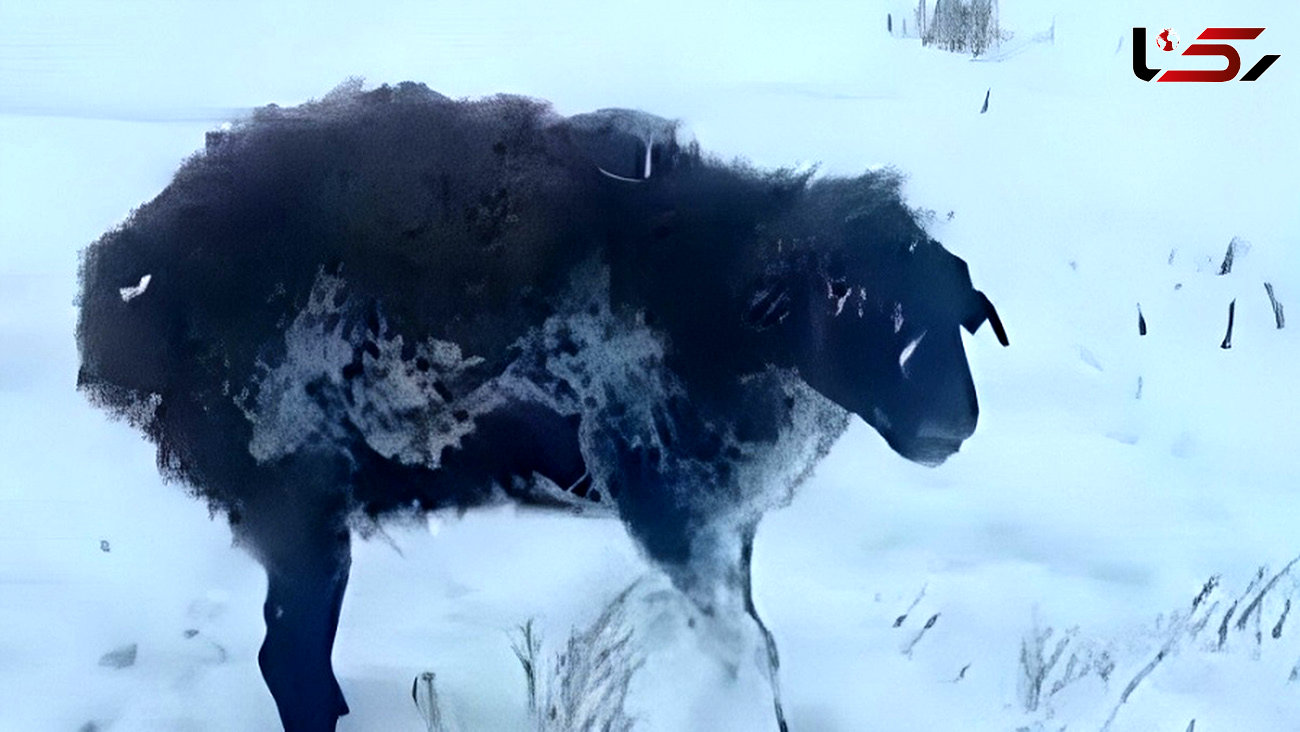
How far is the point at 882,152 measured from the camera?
106 centimetres

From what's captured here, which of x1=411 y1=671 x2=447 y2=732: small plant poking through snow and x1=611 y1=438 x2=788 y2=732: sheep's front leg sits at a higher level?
x1=611 y1=438 x2=788 y2=732: sheep's front leg

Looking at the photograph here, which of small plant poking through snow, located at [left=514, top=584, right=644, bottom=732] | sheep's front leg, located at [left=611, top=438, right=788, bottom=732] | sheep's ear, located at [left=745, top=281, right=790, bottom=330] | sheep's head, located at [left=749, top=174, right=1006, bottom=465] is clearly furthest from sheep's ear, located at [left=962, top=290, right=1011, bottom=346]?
small plant poking through snow, located at [left=514, top=584, right=644, bottom=732]

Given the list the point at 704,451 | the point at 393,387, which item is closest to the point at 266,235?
the point at 393,387

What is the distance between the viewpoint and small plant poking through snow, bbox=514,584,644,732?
107cm

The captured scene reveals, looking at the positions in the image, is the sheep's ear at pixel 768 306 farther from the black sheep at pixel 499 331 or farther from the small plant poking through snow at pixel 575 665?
the small plant poking through snow at pixel 575 665

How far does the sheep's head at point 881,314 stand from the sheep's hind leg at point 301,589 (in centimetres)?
47

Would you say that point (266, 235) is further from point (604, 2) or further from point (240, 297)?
point (604, 2)

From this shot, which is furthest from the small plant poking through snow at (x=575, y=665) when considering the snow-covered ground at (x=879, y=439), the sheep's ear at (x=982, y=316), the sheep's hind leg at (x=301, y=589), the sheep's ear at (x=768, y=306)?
the sheep's ear at (x=982, y=316)

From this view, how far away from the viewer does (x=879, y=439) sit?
1066mm

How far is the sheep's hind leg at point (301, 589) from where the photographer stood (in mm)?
1055

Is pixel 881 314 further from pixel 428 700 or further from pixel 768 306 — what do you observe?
pixel 428 700

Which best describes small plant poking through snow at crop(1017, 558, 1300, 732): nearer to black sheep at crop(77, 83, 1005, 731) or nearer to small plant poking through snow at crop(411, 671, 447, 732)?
black sheep at crop(77, 83, 1005, 731)

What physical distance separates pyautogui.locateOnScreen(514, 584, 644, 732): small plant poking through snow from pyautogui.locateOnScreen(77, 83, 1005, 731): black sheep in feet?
0.29

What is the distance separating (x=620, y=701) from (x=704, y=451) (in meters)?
0.27
